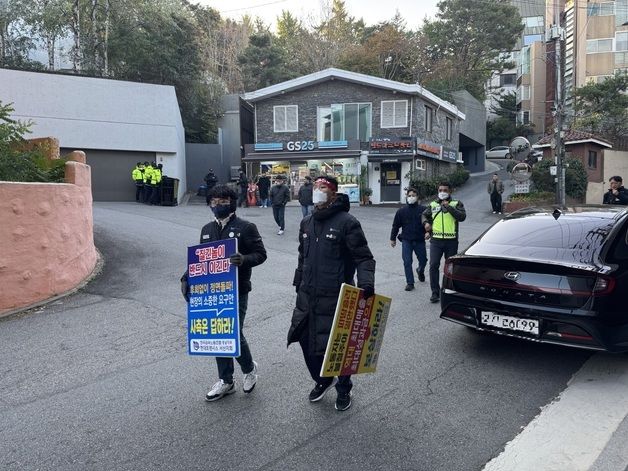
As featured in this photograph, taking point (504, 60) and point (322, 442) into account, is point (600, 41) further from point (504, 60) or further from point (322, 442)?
point (322, 442)

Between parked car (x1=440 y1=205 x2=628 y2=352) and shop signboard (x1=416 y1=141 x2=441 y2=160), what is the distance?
20239 mm

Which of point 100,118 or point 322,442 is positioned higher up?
point 100,118

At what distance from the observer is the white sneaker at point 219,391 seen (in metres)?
4.14

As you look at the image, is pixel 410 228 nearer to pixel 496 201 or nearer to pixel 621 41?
pixel 496 201

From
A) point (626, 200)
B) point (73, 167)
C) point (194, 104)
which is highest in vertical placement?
point (194, 104)

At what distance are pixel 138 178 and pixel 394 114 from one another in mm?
12638

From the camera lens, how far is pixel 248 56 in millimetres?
40625

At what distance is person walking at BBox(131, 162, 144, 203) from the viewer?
2142 cm

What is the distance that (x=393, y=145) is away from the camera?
81.2 feet

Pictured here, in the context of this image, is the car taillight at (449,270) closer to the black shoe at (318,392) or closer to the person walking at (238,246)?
the black shoe at (318,392)

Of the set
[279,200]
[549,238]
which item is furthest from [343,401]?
[279,200]

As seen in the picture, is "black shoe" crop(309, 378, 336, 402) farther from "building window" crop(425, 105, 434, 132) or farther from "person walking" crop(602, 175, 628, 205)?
"building window" crop(425, 105, 434, 132)

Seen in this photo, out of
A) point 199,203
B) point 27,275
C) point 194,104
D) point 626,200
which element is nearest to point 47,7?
point 194,104

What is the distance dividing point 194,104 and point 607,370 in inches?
1194
